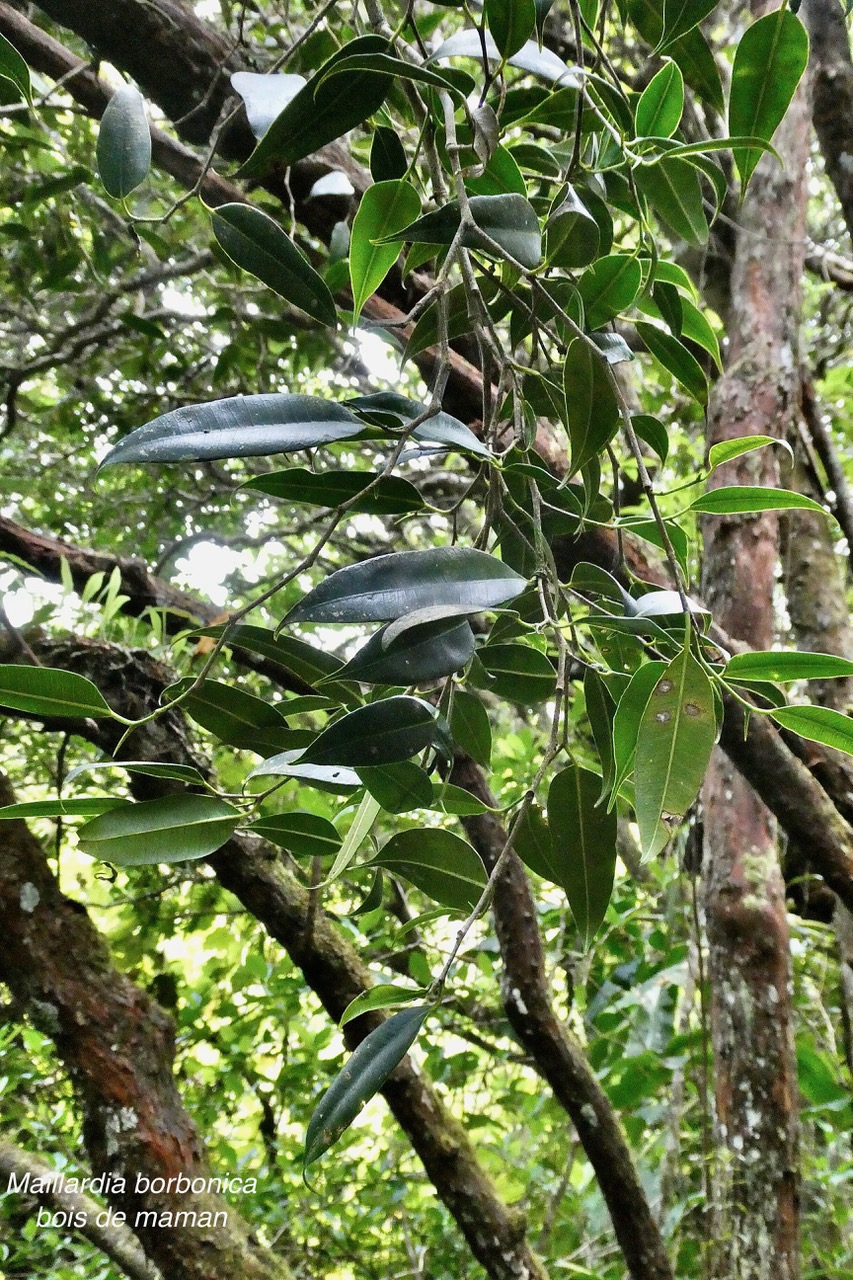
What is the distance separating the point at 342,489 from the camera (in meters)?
0.38

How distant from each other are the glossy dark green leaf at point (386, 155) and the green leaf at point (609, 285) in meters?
0.12

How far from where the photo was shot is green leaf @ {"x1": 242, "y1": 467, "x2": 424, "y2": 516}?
1.20 feet

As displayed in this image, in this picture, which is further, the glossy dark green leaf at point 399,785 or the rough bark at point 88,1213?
the rough bark at point 88,1213

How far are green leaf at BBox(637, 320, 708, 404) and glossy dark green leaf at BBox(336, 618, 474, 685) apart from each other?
25 cm

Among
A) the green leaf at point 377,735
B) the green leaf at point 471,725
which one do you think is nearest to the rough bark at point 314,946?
the green leaf at point 471,725

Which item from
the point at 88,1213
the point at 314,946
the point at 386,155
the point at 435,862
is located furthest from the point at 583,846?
the point at 88,1213

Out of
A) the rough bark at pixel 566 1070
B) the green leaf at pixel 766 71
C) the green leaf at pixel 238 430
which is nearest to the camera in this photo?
the green leaf at pixel 238 430

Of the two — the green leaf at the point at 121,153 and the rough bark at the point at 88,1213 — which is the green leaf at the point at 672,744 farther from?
the rough bark at the point at 88,1213

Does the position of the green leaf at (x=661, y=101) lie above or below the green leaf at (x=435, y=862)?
above

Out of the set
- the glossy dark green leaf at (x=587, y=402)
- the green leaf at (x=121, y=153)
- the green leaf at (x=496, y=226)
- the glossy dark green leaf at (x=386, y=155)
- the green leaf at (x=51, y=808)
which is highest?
the glossy dark green leaf at (x=386, y=155)

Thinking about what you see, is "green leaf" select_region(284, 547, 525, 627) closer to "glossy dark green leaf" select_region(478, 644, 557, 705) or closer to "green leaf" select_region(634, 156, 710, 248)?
"glossy dark green leaf" select_region(478, 644, 557, 705)

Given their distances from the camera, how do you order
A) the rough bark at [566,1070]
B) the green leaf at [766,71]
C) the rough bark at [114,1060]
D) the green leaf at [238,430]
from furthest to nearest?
the rough bark at [566,1070]
the rough bark at [114,1060]
the green leaf at [766,71]
the green leaf at [238,430]

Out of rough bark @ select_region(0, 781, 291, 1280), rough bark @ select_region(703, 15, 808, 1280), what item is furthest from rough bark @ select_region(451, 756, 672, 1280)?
rough bark @ select_region(0, 781, 291, 1280)

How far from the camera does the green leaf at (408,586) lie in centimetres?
31
